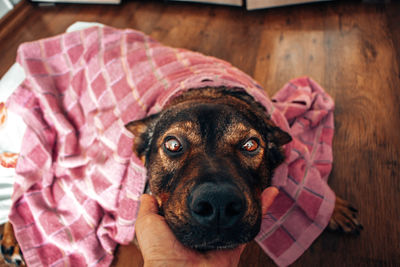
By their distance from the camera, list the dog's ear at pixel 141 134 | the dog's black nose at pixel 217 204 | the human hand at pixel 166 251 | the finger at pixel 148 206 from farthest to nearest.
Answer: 1. the dog's ear at pixel 141 134
2. the finger at pixel 148 206
3. the human hand at pixel 166 251
4. the dog's black nose at pixel 217 204

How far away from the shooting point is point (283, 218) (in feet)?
6.66

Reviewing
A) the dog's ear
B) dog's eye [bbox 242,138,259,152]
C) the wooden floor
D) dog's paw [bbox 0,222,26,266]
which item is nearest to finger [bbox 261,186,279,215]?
dog's eye [bbox 242,138,259,152]

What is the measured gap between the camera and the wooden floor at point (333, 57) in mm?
2002

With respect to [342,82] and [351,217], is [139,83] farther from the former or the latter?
[342,82]

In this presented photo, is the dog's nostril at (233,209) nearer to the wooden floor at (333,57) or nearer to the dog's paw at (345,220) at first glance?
the wooden floor at (333,57)

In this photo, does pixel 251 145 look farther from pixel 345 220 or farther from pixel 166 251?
pixel 345 220

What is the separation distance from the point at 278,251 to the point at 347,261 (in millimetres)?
469

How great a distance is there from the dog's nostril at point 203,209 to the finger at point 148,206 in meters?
0.42

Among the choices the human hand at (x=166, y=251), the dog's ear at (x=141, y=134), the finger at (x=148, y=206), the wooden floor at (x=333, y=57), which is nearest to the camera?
the human hand at (x=166, y=251)

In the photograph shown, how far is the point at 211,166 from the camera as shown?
1258 millimetres

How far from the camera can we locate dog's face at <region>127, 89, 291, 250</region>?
44.9 inches

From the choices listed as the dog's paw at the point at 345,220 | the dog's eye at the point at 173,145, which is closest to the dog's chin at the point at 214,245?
the dog's eye at the point at 173,145

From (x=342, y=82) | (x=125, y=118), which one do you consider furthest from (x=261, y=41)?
(x=125, y=118)

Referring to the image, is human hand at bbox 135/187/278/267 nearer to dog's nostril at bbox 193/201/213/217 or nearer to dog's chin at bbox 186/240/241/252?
A: dog's chin at bbox 186/240/241/252
